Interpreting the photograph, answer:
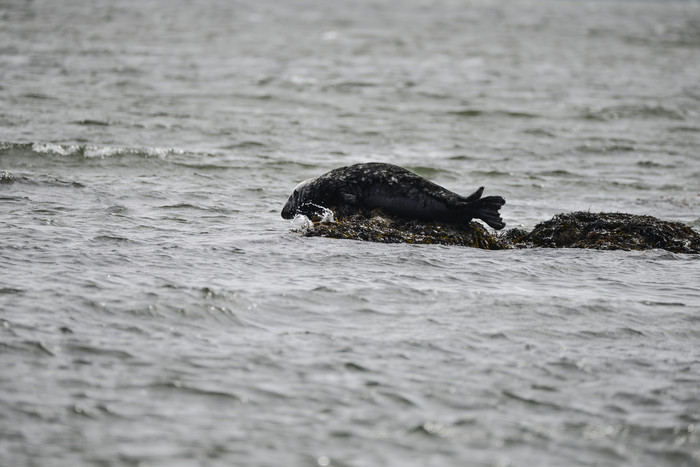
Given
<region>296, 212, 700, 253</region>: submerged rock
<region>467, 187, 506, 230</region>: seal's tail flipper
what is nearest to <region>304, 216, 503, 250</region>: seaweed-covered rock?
<region>296, 212, 700, 253</region>: submerged rock

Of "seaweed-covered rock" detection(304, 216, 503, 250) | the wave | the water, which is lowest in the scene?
the water

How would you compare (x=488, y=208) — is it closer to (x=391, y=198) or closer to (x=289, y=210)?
(x=391, y=198)

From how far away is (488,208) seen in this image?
8.30 metres

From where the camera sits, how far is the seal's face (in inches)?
359

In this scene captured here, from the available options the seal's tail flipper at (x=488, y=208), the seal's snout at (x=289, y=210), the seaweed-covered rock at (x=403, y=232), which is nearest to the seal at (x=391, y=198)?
the seal's tail flipper at (x=488, y=208)

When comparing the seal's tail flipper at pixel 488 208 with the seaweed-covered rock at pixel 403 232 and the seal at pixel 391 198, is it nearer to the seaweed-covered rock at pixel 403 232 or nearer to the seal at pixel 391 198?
the seal at pixel 391 198

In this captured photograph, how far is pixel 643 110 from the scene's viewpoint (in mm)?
21922

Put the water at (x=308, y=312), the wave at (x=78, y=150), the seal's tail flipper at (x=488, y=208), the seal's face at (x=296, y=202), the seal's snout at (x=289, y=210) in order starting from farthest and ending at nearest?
the wave at (x=78, y=150) → the seal's snout at (x=289, y=210) → the seal's face at (x=296, y=202) → the seal's tail flipper at (x=488, y=208) → the water at (x=308, y=312)

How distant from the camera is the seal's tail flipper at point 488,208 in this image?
823 centimetres

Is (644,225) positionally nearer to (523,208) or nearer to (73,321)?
(523,208)

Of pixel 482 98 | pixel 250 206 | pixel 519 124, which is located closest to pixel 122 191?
pixel 250 206

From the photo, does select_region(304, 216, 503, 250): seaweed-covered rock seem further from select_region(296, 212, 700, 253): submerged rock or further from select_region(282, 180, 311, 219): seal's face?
select_region(282, 180, 311, 219): seal's face

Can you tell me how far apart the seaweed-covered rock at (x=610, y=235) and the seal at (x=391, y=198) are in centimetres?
68

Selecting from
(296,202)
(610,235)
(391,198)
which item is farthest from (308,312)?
(610,235)
